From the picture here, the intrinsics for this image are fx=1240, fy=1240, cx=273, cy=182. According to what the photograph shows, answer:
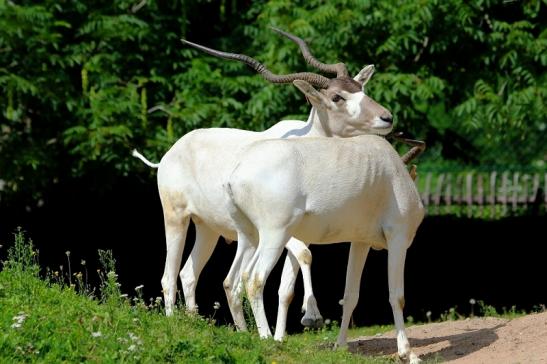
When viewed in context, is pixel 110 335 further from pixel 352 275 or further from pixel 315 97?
pixel 315 97

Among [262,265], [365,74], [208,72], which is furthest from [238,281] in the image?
[208,72]

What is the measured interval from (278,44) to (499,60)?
8.12ft

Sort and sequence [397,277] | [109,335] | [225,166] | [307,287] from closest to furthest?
[109,335] → [397,277] → [307,287] → [225,166]

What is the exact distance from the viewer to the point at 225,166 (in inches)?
385

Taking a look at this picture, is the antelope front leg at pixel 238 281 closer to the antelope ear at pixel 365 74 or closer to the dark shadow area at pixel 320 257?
the antelope ear at pixel 365 74

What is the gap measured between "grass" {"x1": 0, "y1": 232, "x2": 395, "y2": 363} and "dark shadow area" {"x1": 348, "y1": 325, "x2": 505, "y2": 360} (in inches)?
22.8

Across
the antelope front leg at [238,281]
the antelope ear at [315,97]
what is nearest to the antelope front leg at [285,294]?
the antelope front leg at [238,281]

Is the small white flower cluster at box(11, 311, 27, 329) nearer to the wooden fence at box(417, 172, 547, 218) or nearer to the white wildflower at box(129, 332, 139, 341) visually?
the white wildflower at box(129, 332, 139, 341)

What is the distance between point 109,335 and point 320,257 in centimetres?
955

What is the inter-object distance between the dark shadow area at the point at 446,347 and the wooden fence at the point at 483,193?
9.84 m

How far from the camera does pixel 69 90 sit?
1373cm

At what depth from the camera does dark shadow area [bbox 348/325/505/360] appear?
9.02 meters

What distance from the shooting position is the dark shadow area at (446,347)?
902 cm

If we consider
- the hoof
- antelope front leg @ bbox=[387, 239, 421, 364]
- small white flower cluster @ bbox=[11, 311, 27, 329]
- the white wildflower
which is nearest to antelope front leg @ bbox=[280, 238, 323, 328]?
the hoof
